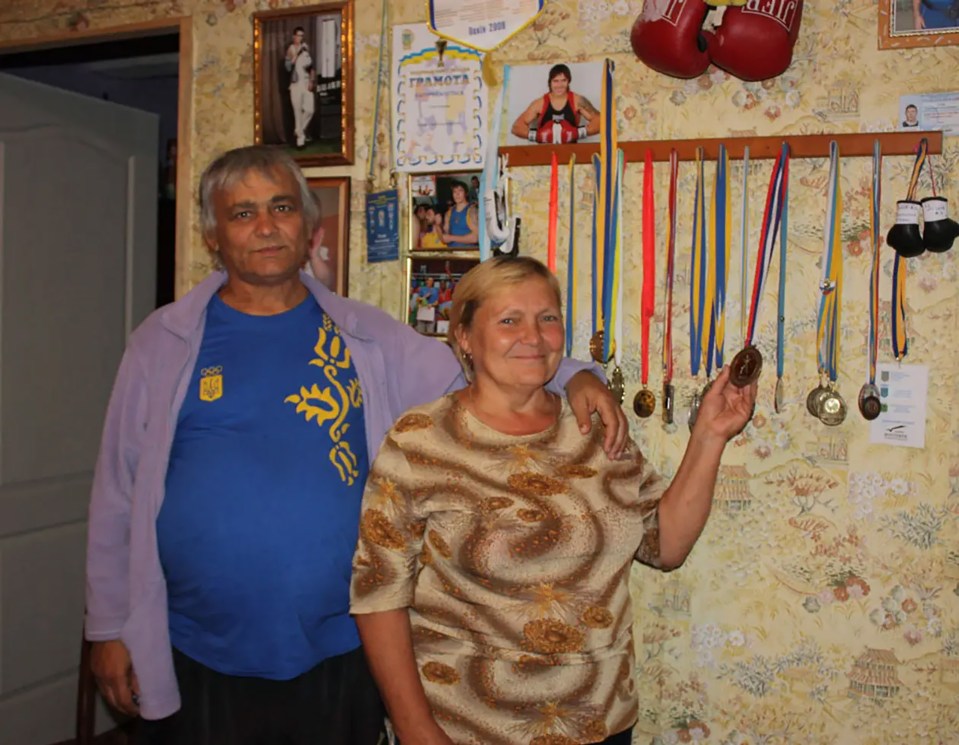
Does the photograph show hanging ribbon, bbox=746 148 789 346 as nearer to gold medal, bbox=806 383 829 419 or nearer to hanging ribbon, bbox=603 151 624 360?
gold medal, bbox=806 383 829 419

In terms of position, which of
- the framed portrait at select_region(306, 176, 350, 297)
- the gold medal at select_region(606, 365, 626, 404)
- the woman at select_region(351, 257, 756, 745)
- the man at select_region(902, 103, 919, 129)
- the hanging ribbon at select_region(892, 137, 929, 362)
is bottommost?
the woman at select_region(351, 257, 756, 745)

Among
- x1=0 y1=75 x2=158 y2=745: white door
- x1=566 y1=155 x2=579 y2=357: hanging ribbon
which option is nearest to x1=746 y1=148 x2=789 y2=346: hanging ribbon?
x1=566 y1=155 x2=579 y2=357: hanging ribbon

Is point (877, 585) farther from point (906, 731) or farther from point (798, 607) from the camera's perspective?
point (906, 731)

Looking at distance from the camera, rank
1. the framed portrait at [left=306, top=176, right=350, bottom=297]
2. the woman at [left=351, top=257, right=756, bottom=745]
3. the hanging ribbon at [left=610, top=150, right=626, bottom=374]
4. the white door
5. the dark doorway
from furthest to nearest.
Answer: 1. the dark doorway
2. the white door
3. the framed portrait at [left=306, top=176, right=350, bottom=297]
4. the hanging ribbon at [left=610, top=150, right=626, bottom=374]
5. the woman at [left=351, top=257, right=756, bottom=745]

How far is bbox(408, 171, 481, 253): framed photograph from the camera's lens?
199 cm

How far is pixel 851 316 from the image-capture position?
68.9 inches

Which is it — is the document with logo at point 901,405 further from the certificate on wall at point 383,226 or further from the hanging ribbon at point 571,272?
the certificate on wall at point 383,226

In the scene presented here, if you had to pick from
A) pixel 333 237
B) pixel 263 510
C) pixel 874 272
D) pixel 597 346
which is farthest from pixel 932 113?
pixel 263 510

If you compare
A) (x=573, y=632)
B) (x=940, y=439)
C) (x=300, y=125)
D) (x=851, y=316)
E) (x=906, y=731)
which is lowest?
(x=906, y=731)

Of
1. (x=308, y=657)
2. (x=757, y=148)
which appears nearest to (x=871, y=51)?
(x=757, y=148)

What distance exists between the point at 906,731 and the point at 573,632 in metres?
0.84

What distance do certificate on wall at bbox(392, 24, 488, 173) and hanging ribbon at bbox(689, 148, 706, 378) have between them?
1.61ft

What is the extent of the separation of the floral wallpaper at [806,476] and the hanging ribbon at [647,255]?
1.4 inches

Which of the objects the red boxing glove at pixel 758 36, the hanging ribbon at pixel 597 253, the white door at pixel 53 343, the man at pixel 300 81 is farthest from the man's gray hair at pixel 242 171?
the white door at pixel 53 343
